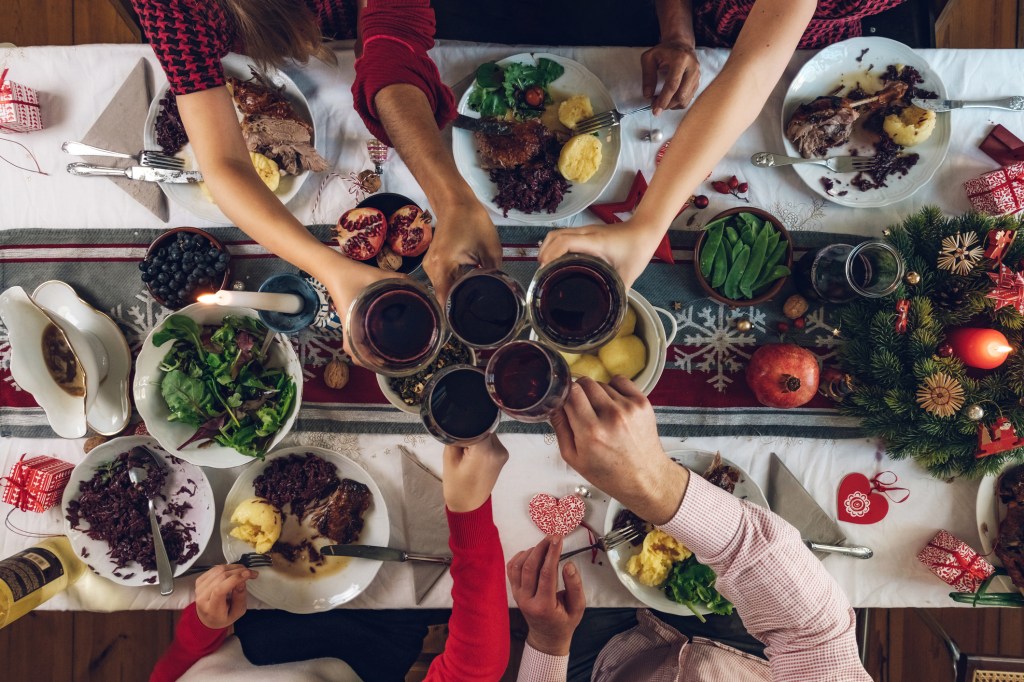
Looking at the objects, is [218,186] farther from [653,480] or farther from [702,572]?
[702,572]

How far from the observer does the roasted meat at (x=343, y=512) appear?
1285 mm

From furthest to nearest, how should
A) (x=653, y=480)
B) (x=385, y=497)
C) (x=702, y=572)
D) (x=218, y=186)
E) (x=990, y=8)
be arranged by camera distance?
(x=990, y=8) < (x=385, y=497) < (x=702, y=572) < (x=218, y=186) < (x=653, y=480)

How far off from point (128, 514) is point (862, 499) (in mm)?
1672

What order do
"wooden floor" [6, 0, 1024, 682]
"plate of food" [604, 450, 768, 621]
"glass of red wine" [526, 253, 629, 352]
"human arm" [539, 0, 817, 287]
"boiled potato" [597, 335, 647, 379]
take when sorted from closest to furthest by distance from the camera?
"glass of red wine" [526, 253, 629, 352] < "human arm" [539, 0, 817, 287] < "boiled potato" [597, 335, 647, 379] < "plate of food" [604, 450, 768, 621] < "wooden floor" [6, 0, 1024, 682]

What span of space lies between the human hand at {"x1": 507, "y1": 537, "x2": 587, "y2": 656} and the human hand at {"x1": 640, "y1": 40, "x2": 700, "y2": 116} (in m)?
1.01

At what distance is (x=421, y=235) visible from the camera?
1.20 meters

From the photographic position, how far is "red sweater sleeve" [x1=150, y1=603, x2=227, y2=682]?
1.32 meters

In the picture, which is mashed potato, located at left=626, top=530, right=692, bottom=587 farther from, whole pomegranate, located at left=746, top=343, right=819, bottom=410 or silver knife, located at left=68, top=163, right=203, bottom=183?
silver knife, located at left=68, top=163, right=203, bottom=183

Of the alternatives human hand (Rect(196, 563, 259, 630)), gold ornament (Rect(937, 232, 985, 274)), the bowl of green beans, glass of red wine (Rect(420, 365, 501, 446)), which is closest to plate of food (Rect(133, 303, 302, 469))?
human hand (Rect(196, 563, 259, 630))

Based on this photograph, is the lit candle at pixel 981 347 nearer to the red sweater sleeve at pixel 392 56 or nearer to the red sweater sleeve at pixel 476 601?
the red sweater sleeve at pixel 476 601

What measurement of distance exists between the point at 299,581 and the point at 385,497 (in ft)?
0.85

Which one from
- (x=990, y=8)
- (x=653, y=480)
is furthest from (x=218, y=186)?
(x=990, y=8)

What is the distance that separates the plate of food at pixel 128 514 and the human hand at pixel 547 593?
0.71 metres

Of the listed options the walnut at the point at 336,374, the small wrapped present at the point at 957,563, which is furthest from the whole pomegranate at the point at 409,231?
the small wrapped present at the point at 957,563
